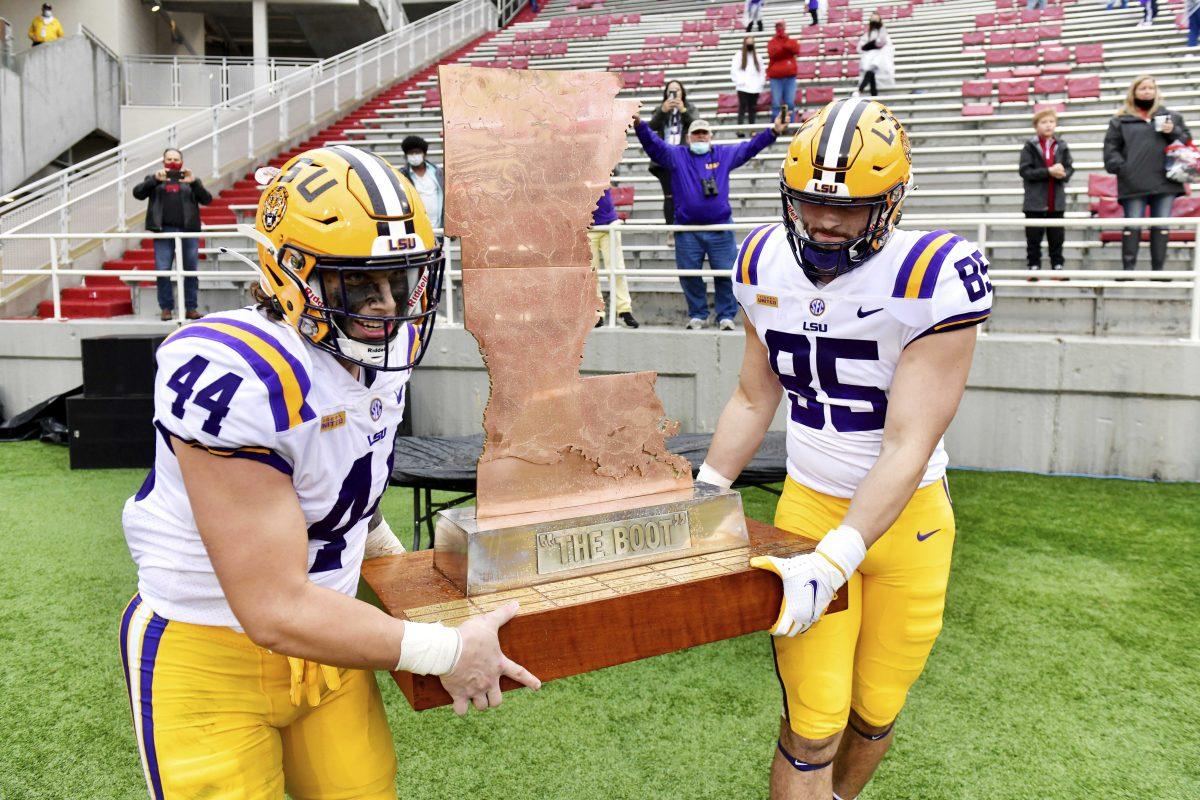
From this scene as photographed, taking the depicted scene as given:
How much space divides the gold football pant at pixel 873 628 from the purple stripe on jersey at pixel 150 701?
4.30 feet

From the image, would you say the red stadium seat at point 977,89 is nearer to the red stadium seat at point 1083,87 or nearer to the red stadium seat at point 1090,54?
the red stadium seat at point 1083,87

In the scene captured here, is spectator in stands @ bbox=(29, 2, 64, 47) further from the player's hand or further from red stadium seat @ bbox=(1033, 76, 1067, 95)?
the player's hand

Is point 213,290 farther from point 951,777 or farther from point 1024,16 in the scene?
point 1024,16

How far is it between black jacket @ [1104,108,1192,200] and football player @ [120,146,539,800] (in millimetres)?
6938

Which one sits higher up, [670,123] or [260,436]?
[670,123]

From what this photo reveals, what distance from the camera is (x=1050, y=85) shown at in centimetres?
1238

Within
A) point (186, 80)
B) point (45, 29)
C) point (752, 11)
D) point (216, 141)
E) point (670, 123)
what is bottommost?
point (670, 123)

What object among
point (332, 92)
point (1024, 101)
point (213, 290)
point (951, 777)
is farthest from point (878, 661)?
point (332, 92)

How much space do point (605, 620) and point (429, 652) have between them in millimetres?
328

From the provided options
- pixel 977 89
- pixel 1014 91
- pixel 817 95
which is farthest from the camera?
pixel 817 95

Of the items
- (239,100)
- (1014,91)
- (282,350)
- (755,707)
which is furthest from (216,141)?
(282,350)

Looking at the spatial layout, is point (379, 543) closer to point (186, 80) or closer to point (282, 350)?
point (282, 350)

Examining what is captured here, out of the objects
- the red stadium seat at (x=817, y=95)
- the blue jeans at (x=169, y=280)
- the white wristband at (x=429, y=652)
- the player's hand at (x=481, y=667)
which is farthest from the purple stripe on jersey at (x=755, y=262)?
the red stadium seat at (x=817, y=95)

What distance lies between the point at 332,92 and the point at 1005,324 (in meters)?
11.5
